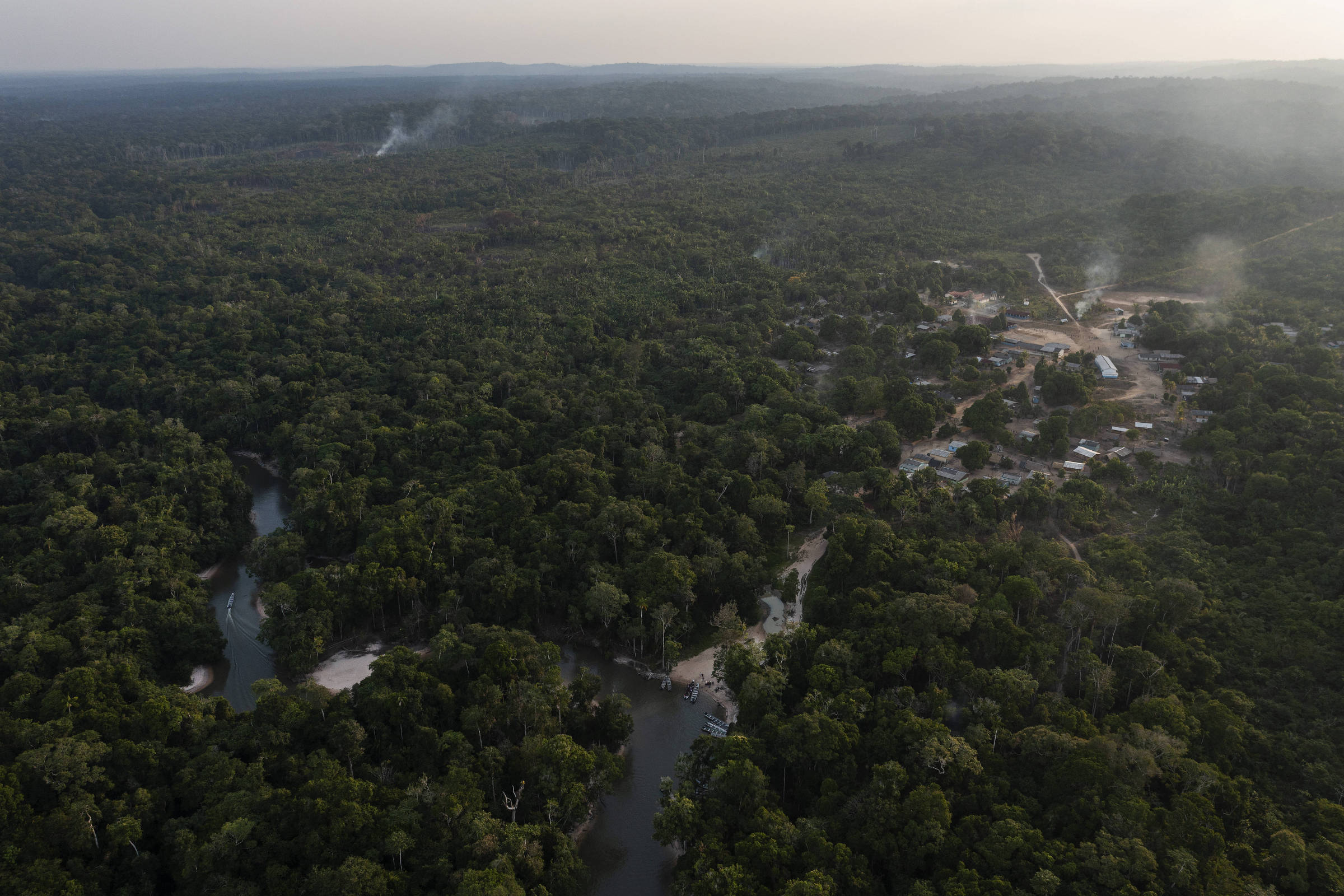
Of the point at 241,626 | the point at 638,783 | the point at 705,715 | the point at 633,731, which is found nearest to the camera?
the point at 638,783

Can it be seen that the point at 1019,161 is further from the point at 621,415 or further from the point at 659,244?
the point at 621,415

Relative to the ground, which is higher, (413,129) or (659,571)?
(413,129)

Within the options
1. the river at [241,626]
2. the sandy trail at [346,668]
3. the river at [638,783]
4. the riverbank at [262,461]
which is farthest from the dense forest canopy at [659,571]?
the river at [241,626]

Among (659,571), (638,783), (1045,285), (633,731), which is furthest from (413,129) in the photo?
(638,783)

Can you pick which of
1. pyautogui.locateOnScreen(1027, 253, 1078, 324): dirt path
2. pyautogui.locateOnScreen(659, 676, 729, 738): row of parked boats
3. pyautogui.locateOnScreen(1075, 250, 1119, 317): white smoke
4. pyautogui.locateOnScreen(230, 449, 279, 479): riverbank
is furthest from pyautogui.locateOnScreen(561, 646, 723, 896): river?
pyautogui.locateOnScreen(1075, 250, 1119, 317): white smoke

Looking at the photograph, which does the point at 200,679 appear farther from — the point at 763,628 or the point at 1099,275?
the point at 1099,275

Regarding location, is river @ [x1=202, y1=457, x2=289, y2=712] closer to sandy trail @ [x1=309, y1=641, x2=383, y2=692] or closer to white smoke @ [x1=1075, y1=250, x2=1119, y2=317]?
sandy trail @ [x1=309, y1=641, x2=383, y2=692]
